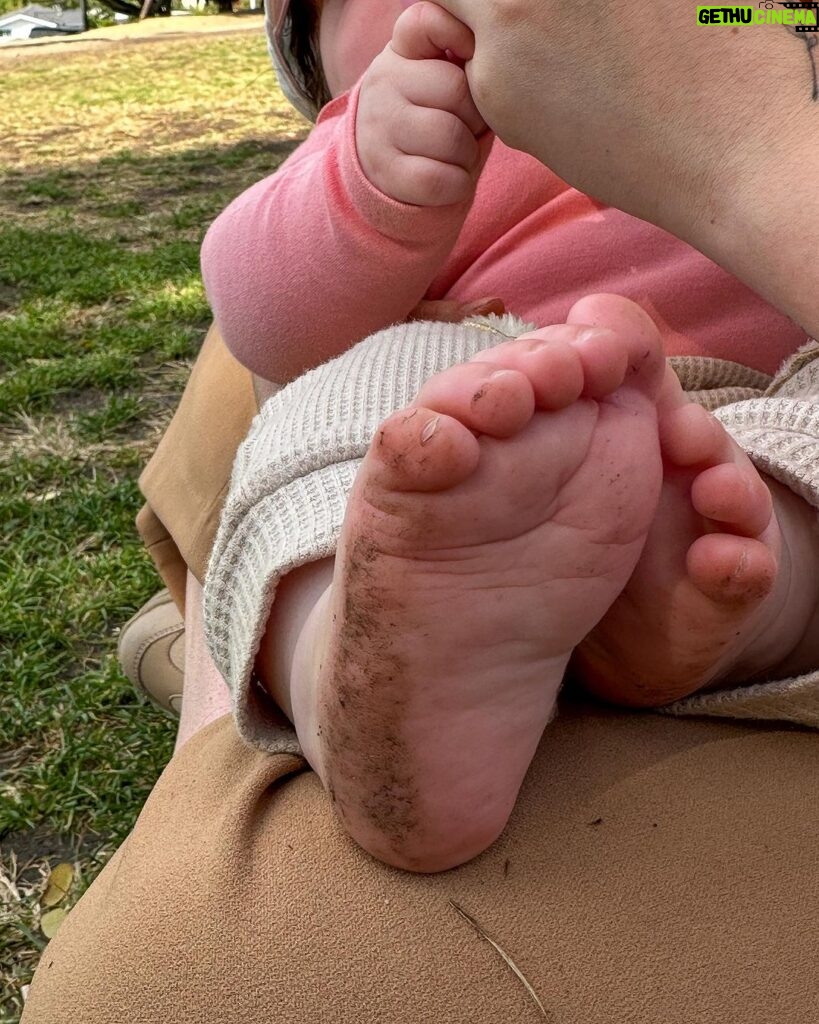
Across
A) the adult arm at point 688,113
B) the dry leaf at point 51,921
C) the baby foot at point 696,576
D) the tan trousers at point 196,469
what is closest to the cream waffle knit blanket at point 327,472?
the baby foot at point 696,576

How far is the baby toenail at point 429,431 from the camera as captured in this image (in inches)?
25.2

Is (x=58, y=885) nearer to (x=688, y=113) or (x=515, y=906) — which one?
(x=515, y=906)

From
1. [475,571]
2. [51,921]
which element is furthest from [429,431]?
[51,921]

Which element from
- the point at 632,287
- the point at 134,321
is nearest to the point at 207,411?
the point at 632,287

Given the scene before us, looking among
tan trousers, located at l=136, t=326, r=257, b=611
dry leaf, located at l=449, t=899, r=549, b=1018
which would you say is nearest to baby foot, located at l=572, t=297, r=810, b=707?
dry leaf, located at l=449, t=899, r=549, b=1018

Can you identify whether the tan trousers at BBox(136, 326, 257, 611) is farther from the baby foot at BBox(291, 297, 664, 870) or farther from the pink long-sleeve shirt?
the baby foot at BBox(291, 297, 664, 870)

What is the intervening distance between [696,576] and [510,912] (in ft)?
0.83

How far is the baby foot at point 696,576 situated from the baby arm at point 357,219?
13.0 inches

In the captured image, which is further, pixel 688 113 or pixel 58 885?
pixel 58 885

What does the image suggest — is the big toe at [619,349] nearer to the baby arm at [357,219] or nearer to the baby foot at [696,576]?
the baby foot at [696,576]

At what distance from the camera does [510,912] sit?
0.76 m

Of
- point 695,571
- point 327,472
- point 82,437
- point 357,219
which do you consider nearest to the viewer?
point 695,571

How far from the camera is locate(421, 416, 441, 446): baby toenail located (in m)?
0.64

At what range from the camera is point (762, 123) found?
77cm
